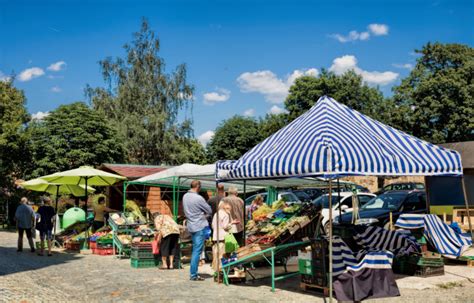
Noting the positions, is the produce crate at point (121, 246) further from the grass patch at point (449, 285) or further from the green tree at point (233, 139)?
the green tree at point (233, 139)

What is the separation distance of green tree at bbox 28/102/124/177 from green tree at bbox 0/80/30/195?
740 mm

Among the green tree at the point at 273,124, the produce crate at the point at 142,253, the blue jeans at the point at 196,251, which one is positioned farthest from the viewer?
the green tree at the point at 273,124

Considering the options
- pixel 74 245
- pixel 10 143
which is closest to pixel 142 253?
pixel 74 245

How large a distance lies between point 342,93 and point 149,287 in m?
32.7

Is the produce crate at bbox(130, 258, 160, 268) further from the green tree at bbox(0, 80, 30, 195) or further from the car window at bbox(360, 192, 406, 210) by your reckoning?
the green tree at bbox(0, 80, 30, 195)

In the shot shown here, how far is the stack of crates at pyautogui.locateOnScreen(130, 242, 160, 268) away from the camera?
36.5ft

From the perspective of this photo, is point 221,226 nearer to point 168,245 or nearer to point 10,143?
point 168,245

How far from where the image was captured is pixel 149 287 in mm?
8492

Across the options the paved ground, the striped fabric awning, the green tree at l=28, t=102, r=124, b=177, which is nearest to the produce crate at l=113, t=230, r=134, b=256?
the paved ground

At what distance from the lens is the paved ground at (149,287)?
750 centimetres

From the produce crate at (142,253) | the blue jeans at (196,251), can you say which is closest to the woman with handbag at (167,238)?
the produce crate at (142,253)

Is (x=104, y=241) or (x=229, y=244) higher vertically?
(x=229, y=244)

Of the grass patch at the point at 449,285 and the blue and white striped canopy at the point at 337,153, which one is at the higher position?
the blue and white striped canopy at the point at 337,153

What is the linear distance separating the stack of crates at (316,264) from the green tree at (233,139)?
35.8 m
